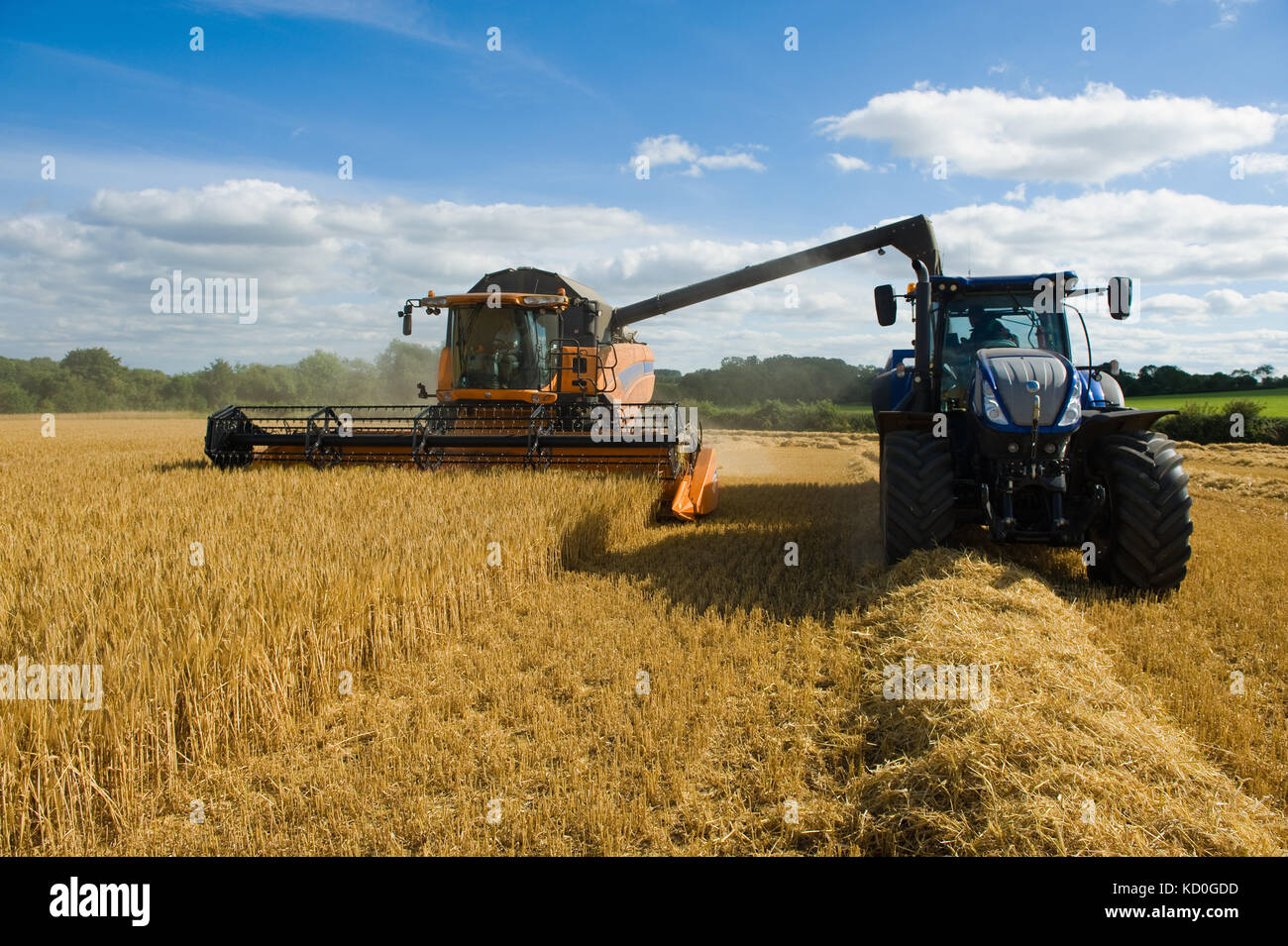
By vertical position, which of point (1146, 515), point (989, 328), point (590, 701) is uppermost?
point (989, 328)

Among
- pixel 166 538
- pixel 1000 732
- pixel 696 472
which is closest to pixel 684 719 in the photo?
pixel 1000 732

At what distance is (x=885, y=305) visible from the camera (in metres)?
6.11

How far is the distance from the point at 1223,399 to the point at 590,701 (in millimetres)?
26352

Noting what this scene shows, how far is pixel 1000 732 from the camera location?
8.86 ft

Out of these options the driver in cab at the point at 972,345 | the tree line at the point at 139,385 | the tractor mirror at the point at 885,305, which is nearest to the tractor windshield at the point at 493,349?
the tractor mirror at the point at 885,305

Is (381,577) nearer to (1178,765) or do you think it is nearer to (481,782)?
(481,782)

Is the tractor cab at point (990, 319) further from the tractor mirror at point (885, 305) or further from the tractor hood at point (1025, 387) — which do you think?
the tractor hood at point (1025, 387)

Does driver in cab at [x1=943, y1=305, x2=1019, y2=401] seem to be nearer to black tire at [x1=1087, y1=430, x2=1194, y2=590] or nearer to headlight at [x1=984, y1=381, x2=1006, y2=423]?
headlight at [x1=984, y1=381, x2=1006, y2=423]

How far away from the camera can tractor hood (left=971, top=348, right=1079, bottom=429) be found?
4.76 metres

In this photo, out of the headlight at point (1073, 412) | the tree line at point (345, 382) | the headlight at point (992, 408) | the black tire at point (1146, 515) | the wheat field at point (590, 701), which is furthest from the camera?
the tree line at point (345, 382)

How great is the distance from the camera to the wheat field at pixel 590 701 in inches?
91.4

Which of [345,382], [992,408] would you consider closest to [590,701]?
[992,408]

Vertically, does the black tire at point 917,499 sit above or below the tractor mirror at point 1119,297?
below

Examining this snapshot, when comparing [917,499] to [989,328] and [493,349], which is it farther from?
[493,349]
